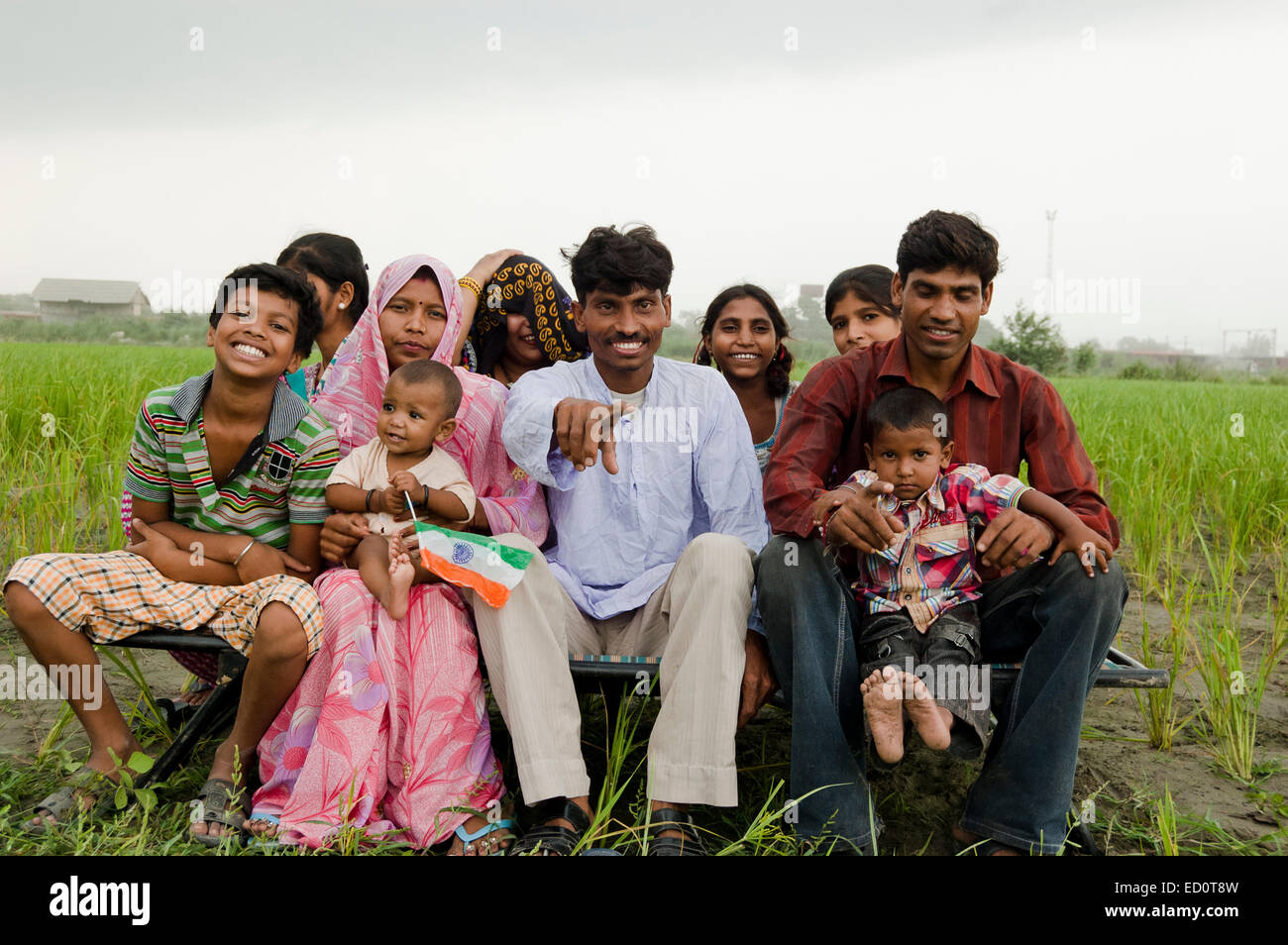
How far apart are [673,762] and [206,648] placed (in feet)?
4.24

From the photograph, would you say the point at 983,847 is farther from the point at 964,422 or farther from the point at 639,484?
the point at 639,484

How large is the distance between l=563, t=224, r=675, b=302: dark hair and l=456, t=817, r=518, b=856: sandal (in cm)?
156

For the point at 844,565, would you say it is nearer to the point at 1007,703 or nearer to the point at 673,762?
the point at 1007,703

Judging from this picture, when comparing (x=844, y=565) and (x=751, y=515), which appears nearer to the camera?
(x=844, y=565)

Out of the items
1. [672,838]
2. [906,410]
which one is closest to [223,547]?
[672,838]

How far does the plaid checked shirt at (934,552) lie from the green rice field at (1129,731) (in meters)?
0.62

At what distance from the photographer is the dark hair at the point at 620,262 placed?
2.91 meters

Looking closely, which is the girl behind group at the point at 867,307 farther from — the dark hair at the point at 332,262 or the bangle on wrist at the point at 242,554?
the bangle on wrist at the point at 242,554

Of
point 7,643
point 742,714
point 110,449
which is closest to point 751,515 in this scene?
point 742,714

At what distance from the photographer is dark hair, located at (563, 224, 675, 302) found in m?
2.91

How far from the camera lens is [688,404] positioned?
122 inches

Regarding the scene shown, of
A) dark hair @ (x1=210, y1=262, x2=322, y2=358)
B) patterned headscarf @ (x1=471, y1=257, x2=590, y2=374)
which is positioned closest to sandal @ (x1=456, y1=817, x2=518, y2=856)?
dark hair @ (x1=210, y1=262, x2=322, y2=358)

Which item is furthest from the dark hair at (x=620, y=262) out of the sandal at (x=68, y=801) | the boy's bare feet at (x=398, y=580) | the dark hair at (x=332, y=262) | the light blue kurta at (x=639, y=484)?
the sandal at (x=68, y=801)

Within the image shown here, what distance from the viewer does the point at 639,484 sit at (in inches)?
117
